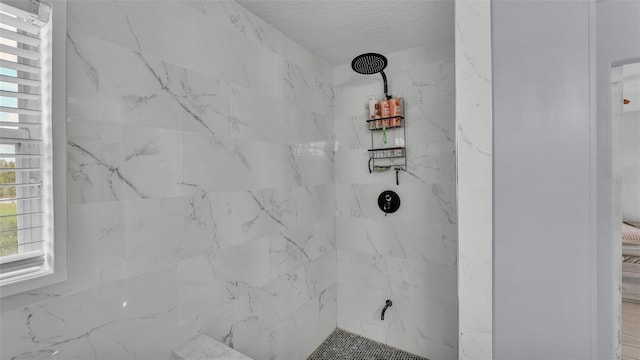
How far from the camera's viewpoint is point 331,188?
2389mm

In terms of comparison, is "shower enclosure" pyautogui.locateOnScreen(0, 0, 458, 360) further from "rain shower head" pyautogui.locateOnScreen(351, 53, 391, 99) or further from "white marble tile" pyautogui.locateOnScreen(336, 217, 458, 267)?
"rain shower head" pyautogui.locateOnScreen(351, 53, 391, 99)

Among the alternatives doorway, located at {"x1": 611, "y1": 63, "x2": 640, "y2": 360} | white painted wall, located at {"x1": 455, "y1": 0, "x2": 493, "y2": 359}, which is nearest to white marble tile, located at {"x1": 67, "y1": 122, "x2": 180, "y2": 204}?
white painted wall, located at {"x1": 455, "y1": 0, "x2": 493, "y2": 359}

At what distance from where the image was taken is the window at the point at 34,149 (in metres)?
0.82

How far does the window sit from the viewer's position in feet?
2.69

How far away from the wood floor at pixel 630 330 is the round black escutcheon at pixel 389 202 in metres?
1.30

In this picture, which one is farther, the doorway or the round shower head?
the round shower head

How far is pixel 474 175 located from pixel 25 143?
1.56 metres

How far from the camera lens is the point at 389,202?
7.13 feet

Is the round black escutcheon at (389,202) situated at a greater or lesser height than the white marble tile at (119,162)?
lesser

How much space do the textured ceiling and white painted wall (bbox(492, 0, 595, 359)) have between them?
0.63 meters

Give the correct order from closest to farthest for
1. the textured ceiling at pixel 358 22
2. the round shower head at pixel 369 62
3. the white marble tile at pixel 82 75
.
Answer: the white marble tile at pixel 82 75
the textured ceiling at pixel 358 22
the round shower head at pixel 369 62

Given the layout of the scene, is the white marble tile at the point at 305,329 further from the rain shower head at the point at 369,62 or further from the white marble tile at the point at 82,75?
the rain shower head at the point at 369,62

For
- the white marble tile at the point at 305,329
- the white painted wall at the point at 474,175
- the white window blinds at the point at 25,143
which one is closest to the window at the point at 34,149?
the white window blinds at the point at 25,143

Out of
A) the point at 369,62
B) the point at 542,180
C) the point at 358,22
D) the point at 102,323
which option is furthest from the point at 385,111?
the point at 102,323
